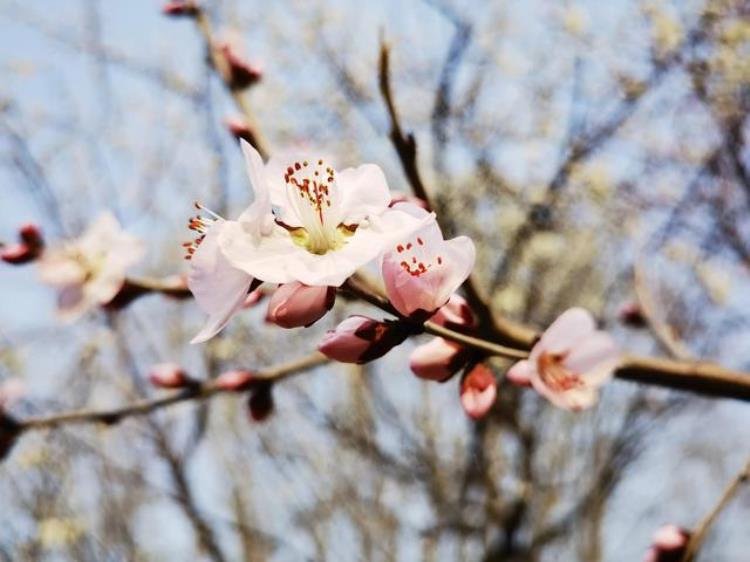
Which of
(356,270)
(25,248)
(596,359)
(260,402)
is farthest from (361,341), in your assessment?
(25,248)

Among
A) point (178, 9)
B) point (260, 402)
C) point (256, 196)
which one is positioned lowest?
point (260, 402)

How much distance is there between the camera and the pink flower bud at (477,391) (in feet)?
2.66

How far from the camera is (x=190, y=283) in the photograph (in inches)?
25.4

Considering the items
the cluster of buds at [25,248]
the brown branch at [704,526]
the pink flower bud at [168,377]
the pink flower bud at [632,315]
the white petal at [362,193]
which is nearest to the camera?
the white petal at [362,193]

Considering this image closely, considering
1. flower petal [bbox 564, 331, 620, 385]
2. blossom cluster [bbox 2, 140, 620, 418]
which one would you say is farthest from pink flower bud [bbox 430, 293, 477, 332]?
flower petal [bbox 564, 331, 620, 385]

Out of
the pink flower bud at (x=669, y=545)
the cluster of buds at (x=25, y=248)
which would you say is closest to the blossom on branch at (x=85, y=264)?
the cluster of buds at (x=25, y=248)

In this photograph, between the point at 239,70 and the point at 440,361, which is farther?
the point at 239,70

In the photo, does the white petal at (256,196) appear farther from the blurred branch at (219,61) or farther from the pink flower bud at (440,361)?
the blurred branch at (219,61)

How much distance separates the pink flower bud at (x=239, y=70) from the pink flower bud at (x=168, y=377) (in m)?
0.55

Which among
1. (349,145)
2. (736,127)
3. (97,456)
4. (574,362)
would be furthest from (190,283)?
(349,145)

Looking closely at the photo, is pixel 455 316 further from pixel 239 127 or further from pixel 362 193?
pixel 239 127

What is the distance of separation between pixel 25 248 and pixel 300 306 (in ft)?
2.34

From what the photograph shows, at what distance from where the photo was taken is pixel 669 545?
95 cm

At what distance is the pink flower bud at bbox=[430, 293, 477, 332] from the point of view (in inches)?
32.2
